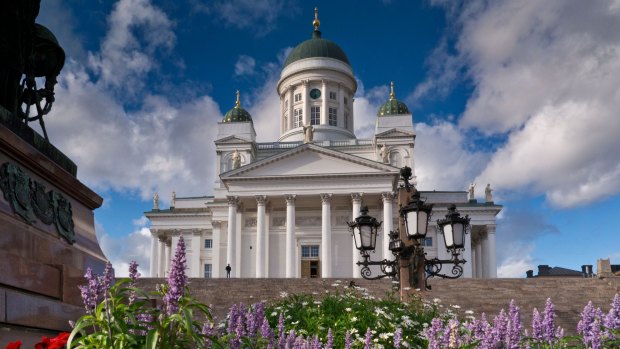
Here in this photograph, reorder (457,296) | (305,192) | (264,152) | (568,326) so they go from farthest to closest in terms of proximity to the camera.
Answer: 1. (264,152)
2. (305,192)
3. (457,296)
4. (568,326)

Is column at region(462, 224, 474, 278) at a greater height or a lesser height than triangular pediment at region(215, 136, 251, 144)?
lesser

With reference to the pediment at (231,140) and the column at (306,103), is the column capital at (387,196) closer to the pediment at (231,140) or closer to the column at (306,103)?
the pediment at (231,140)

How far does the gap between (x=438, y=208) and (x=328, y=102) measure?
673 inches

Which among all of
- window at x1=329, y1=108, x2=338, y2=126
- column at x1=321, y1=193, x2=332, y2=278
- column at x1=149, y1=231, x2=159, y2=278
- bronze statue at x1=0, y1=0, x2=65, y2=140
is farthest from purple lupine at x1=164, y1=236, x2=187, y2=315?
window at x1=329, y1=108, x2=338, y2=126

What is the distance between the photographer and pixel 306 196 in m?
48.8

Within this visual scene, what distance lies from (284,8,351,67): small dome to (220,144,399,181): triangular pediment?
23.1 meters

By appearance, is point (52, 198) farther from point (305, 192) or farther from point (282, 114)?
point (282, 114)

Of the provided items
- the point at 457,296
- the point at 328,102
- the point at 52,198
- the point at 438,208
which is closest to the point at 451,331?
the point at 52,198

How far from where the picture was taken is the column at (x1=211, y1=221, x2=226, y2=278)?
5422 cm

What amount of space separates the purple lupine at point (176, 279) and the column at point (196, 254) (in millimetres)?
54172

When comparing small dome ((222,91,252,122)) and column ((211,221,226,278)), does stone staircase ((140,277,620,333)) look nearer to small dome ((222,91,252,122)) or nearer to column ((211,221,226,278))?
column ((211,221,226,278))

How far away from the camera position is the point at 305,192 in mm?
48219

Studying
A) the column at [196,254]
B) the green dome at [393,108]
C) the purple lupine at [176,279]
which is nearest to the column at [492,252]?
the green dome at [393,108]

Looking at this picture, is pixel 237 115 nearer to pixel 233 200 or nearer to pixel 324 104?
pixel 324 104
